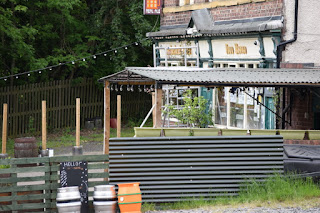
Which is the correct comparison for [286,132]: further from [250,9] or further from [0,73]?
[0,73]

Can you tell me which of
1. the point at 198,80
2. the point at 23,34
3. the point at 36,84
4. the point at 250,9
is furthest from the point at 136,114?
the point at 198,80

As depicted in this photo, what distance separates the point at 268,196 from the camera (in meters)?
13.1

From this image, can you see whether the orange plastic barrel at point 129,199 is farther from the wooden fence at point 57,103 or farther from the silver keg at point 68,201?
the wooden fence at point 57,103

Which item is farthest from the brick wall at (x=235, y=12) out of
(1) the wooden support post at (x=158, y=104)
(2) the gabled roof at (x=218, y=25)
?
(1) the wooden support post at (x=158, y=104)

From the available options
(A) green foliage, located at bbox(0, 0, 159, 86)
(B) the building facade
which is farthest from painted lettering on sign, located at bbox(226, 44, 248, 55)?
(A) green foliage, located at bbox(0, 0, 159, 86)

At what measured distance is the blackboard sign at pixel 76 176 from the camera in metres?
13.0

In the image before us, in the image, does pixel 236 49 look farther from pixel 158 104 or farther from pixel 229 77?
pixel 158 104

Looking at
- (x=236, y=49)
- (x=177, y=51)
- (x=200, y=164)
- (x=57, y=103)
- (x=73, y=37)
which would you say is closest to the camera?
(x=200, y=164)

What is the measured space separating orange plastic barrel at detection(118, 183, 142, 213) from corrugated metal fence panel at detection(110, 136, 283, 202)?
625 mm

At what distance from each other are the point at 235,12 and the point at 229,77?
6793 millimetres

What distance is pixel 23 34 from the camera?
86.5 ft

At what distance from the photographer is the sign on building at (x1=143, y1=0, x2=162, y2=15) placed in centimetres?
2891

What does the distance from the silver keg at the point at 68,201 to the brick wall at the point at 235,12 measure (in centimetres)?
1130

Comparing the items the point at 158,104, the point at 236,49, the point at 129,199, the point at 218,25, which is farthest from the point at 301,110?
the point at 129,199
